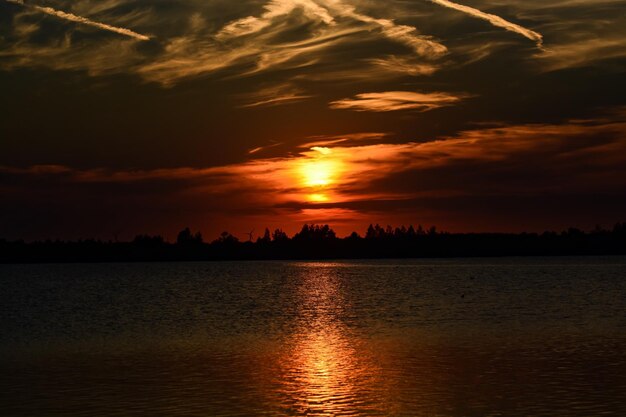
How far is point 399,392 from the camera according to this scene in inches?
1270

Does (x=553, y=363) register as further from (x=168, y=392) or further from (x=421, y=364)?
(x=168, y=392)

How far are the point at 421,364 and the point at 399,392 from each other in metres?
7.78

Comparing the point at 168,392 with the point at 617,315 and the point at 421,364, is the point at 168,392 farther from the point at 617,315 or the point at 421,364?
the point at 617,315

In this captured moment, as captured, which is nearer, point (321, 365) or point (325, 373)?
point (325, 373)

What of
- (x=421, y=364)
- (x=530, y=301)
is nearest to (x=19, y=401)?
(x=421, y=364)

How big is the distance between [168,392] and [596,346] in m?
25.8

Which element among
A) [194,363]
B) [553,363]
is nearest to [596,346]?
[553,363]

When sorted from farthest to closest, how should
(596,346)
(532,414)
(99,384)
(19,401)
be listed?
(596,346) → (99,384) → (19,401) → (532,414)

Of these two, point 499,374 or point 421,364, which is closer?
point 499,374

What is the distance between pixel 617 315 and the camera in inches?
2729

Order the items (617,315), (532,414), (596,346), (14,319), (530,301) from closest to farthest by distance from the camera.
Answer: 1. (532,414)
2. (596,346)
3. (617,315)
4. (14,319)
5. (530,301)

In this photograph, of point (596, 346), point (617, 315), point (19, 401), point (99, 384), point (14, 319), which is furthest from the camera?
point (14, 319)

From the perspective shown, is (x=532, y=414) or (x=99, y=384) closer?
(x=532, y=414)

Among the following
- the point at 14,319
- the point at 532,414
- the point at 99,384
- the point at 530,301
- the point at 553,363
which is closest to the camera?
the point at 532,414
